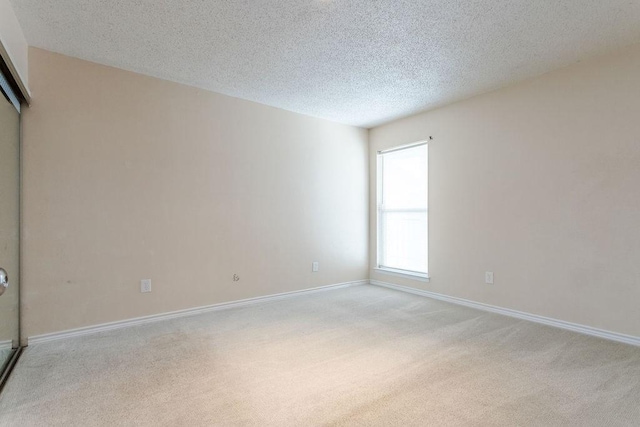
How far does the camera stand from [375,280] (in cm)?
482

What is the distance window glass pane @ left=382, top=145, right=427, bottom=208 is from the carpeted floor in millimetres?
1791

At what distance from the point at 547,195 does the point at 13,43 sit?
174 inches

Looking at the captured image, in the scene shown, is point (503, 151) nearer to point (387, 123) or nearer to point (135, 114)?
point (387, 123)

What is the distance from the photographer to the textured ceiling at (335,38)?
2.09 metres

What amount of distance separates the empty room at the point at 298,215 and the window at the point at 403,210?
0.30 feet

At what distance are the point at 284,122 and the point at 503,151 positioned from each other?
2530 mm

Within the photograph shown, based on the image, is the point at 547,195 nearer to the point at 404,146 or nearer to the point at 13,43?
the point at 404,146

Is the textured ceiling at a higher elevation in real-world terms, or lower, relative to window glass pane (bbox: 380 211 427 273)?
higher

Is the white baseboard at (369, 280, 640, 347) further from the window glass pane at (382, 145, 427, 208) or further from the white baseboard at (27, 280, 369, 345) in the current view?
the white baseboard at (27, 280, 369, 345)

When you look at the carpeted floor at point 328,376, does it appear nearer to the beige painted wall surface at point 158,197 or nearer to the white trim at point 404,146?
the beige painted wall surface at point 158,197

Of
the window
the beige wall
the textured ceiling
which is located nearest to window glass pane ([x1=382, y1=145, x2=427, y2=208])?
the window

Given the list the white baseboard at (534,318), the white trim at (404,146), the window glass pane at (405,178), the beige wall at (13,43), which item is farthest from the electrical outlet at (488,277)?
the beige wall at (13,43)

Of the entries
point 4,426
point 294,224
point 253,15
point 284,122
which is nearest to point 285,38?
point 253,15

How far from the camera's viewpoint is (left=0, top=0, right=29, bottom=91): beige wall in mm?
1925
